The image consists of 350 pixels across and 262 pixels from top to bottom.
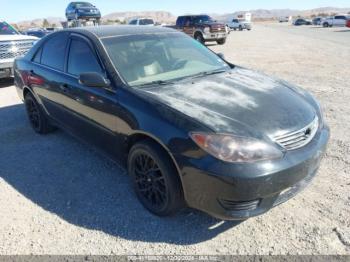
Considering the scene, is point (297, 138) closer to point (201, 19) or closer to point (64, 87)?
point (64, 87)

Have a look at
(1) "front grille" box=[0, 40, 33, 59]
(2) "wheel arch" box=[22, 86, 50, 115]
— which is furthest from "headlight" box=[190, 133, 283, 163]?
(1) "front grille" box=[0, 40, 33, 59]

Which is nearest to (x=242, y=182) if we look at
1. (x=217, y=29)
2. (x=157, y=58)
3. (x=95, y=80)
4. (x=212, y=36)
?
(x=95, y=80)

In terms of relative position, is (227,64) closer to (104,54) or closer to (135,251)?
(104,54)

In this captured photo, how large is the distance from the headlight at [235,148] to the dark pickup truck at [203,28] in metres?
18.3

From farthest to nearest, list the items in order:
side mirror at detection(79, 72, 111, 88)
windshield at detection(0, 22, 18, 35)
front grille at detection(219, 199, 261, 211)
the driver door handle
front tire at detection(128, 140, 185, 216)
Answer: windshield at detection(0, 22, 18, 35) < the driver door handle < side mirror at detection(79, 72, 111, 88) < front tire at detection(128, 140, 185, 216) < front grille at detection(219, 199, 261, 211)

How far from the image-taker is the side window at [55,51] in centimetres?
439

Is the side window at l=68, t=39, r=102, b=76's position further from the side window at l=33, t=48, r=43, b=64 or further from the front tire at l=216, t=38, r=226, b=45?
the front tire at l=216, t=38, r=226, b=45

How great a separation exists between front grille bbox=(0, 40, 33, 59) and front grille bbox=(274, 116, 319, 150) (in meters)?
8.77

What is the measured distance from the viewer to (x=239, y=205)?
104 inches

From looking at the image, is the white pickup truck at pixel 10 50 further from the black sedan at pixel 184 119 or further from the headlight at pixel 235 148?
the headlight at pixel 235 148

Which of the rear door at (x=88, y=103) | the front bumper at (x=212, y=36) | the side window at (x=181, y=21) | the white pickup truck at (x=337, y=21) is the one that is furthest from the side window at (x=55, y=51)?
the white pickup truck at (x=337, y=21)

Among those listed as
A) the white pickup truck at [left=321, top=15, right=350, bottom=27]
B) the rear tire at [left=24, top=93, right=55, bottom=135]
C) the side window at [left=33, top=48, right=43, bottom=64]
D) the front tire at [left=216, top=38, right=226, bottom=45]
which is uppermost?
the side window at [left=33, top=48, right=43, bottom=64]

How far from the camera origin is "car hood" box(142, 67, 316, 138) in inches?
108

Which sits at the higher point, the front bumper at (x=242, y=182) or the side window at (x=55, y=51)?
the side window at (x=55, y=51)
